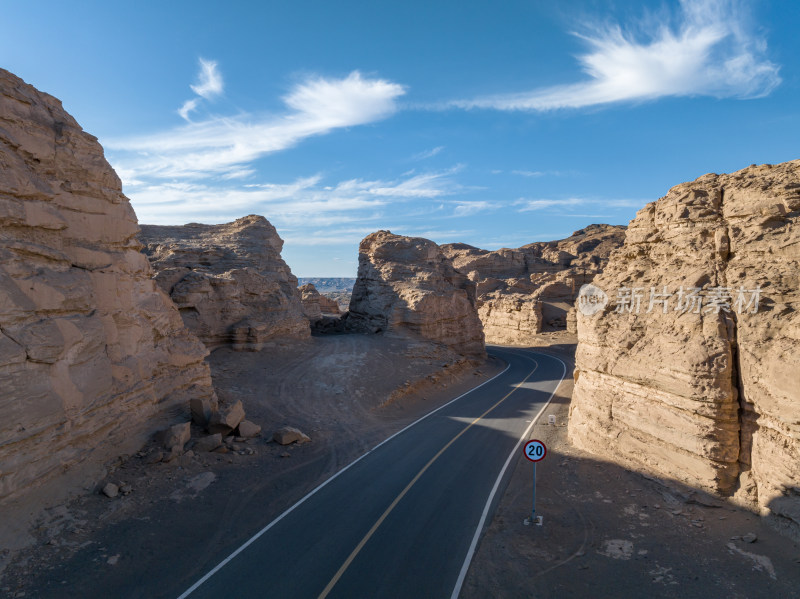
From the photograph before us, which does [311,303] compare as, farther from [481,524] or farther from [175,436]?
[481,524]

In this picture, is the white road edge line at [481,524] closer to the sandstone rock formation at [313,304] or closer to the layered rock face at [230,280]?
the layered rock face at [230,280]

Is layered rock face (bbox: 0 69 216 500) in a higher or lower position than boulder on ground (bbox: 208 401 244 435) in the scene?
higher

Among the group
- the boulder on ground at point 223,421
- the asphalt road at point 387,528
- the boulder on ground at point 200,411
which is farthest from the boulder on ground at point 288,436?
the asphalt road at point 387,528

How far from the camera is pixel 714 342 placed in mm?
11102

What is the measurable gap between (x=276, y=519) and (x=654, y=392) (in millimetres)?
10864

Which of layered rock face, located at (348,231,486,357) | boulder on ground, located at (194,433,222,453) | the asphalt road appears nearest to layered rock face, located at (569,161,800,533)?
the asphalt road

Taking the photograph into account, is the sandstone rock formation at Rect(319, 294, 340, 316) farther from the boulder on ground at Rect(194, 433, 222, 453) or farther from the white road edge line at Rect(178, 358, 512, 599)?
the boulder on ground at Rect(194, 433, 222, 453)

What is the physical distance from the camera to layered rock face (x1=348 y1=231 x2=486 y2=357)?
3431cm

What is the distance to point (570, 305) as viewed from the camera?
185 feet

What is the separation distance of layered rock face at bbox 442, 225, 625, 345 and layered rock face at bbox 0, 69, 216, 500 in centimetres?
3452

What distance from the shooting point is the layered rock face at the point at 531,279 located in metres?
54.5

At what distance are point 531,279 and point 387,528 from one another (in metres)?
66.0

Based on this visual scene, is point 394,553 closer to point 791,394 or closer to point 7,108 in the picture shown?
point 791,394

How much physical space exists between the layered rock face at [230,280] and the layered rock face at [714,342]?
20.0m
